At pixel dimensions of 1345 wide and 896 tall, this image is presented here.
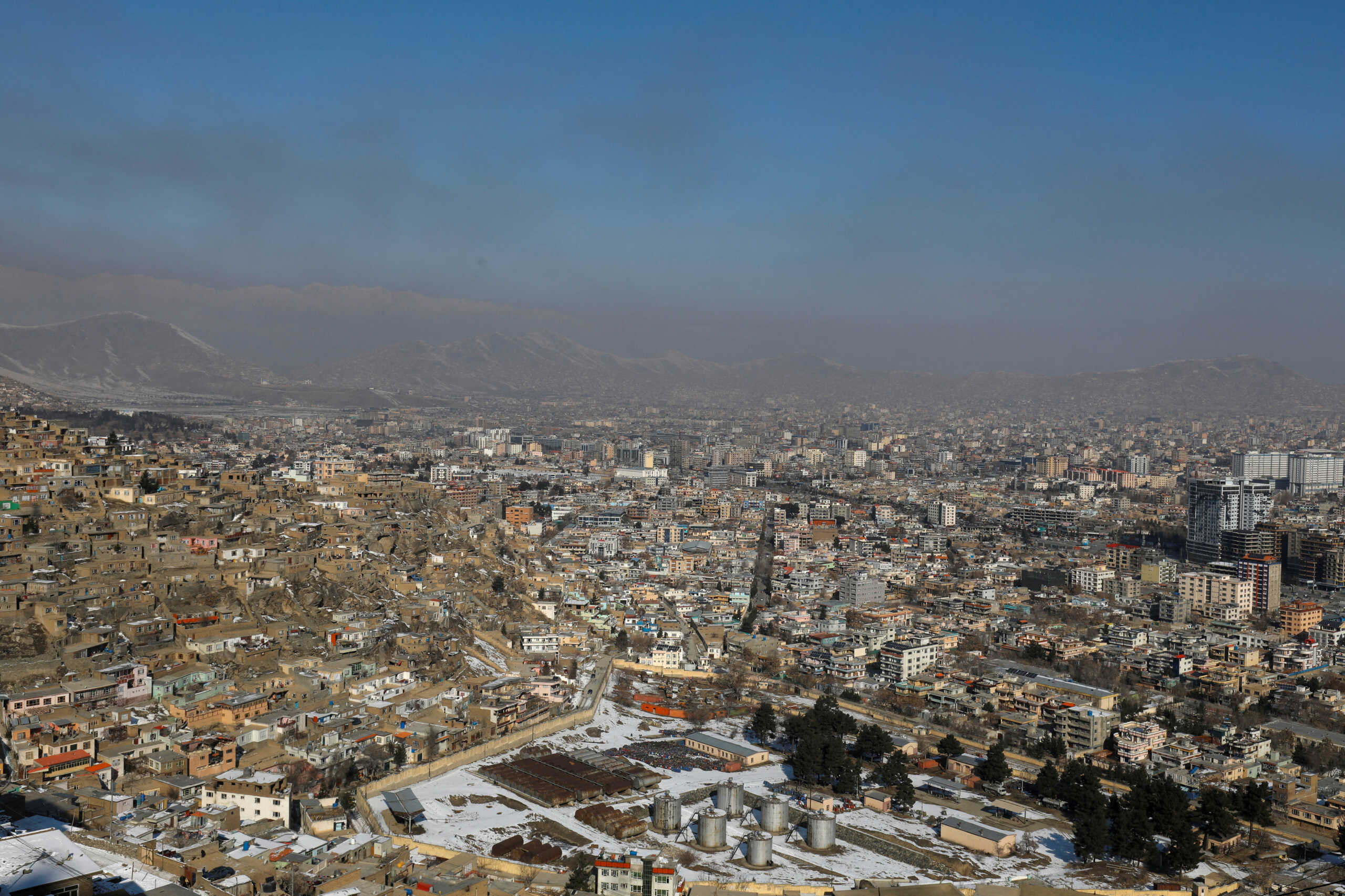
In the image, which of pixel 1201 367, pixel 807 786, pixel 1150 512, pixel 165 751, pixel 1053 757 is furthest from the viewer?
pixel 1201 367

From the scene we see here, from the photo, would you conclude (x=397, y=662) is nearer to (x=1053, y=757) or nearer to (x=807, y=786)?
(x=807, y=786)

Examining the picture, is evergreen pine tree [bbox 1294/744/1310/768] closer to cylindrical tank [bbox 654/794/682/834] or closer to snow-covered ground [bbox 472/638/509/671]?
cylindrical tank [bbox 654/794/682/834]

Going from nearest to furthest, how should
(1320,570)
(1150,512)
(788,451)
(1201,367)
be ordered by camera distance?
(1320,570)
(1150,512)
(788,451)
(1201,367)

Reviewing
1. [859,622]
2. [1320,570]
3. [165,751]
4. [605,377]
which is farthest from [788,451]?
[605,377]

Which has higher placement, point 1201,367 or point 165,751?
point 1201,367

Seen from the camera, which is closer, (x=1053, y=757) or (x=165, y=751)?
(x=165, y=751)

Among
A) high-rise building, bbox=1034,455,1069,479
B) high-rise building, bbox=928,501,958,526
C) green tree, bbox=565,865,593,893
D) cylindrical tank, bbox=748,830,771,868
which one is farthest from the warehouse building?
high-rise building, bbox=1034,455,1069,479
